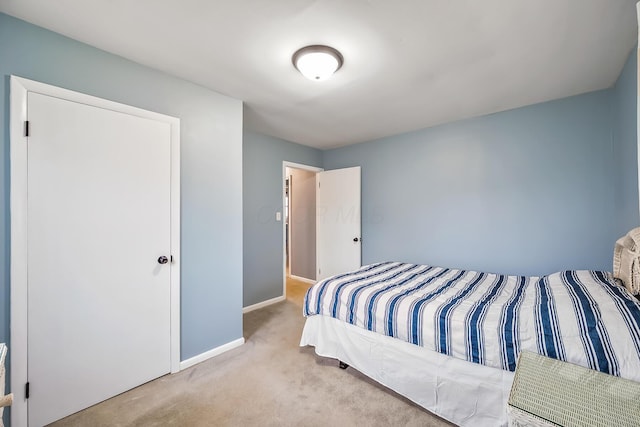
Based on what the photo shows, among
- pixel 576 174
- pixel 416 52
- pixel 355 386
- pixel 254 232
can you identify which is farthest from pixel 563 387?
pixel 254 232

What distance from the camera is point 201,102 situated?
2262 mm

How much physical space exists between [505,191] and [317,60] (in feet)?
Result: 7.91

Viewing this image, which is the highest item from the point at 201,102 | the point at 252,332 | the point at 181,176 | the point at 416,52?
the point at 416,52

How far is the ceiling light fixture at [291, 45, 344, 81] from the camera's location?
5.61ft

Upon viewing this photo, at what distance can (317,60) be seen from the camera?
175cm

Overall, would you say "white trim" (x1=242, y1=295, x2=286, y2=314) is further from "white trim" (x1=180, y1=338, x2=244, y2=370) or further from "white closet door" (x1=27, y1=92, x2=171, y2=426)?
"white closet door" (x1=27, y1=92, x2=171, y2=426)

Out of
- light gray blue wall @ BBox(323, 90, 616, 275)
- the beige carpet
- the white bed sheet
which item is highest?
light gray blue wall @ BBox(323, 90, 616, 275)

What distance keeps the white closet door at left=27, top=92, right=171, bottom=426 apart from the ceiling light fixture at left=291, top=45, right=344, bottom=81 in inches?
45.4

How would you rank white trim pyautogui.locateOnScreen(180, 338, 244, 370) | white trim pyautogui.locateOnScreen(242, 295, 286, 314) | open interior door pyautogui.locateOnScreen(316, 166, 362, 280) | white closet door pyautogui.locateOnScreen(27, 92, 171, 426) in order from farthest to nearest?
1. open interior door pyautogui.locateOnScreen(316, 166, 362, 280)
2. white trim pyautogui.locateOnScreen(242, 295, 286, 314)
3. white trim pyautogui.locateOnScreen(180, 338, 244, 370)
4. white closet door pyautogui.locateOnScreen(27, 92, 171, 426)

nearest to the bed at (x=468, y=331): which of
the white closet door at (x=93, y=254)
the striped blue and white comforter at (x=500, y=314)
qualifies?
the striped blue and white comforter at (x=500, y=314)

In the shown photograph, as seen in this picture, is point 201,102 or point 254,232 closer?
point 201,102

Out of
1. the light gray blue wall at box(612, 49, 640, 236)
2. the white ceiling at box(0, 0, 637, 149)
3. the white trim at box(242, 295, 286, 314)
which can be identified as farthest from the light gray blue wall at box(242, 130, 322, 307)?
the light gray blue wall at box(612, 49, 640, 236)

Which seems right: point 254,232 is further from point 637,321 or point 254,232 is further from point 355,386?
point 637,321

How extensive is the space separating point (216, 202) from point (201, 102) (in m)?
0.88
